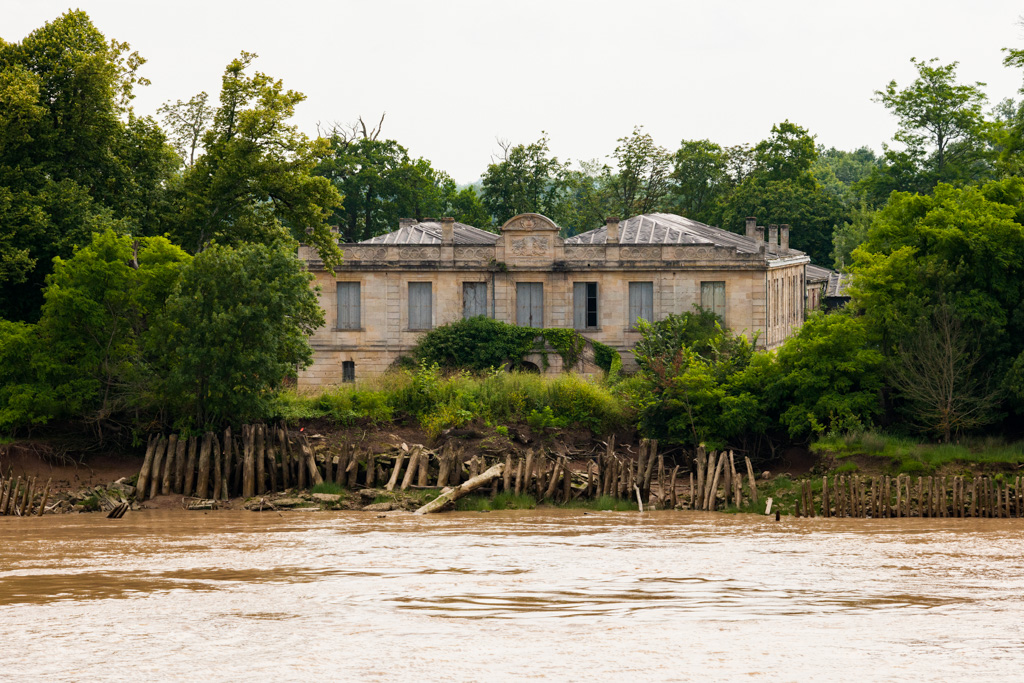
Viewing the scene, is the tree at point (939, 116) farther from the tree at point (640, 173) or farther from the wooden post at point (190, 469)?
the wooden post at point (190, 469)

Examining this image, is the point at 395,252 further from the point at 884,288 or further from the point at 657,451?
the point at 884,288

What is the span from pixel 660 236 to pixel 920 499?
67.6ft

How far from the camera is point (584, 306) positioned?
47.0m

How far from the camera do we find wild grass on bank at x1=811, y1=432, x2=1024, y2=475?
3266 cm

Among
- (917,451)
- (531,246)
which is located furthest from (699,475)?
(531,246)

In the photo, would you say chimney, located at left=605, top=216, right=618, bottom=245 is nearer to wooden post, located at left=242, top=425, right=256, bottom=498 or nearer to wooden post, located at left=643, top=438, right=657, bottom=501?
wooden post, located at left=643, top=438, right=657, bottom=501

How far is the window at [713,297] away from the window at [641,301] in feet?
5.88

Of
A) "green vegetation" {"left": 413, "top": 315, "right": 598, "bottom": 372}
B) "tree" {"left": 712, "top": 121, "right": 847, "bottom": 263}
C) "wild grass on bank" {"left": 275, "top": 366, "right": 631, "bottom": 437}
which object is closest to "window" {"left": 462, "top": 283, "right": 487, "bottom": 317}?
"green vegetation" {"left": 413, "top": 315, "right": 598, "bottom": 372}

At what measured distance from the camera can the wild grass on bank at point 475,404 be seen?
1462 inches

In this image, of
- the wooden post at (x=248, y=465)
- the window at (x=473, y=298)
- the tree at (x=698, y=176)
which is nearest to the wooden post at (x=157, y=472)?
the wooden post at (x=248, y=465)

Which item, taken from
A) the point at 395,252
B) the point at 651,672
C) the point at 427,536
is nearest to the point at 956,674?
the point at 651,672

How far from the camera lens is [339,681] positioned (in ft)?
54.0

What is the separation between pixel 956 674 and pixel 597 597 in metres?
6.58

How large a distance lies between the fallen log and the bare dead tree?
10.6m
